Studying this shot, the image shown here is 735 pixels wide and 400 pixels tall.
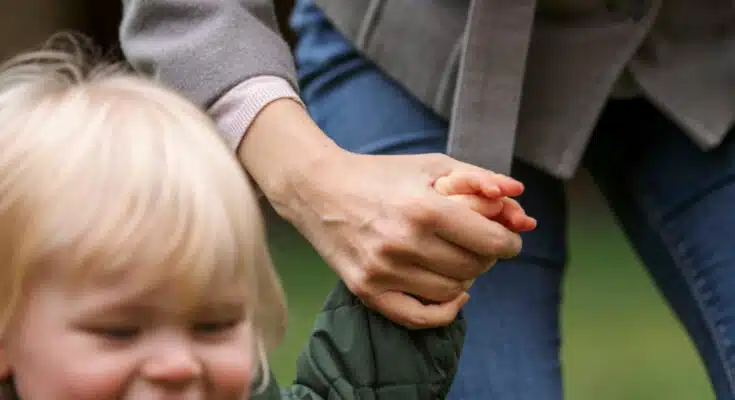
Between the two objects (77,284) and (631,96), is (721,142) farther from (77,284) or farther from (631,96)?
(77,284)

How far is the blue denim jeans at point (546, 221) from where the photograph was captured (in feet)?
2.76

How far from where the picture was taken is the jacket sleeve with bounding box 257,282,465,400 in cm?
68

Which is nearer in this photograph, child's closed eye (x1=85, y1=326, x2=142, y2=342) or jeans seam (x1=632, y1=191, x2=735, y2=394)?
child's closed eye (x1=85, y1=326, x2=142, y2=342)

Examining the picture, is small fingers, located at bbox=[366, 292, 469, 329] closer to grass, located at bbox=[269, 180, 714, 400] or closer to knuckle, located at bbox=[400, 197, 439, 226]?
knuckle, located at bbox=[400, 197, 439, 226]

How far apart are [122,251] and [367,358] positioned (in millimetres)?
215

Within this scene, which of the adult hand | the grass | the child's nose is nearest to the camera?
the child's nose

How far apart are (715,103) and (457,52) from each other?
24 cm

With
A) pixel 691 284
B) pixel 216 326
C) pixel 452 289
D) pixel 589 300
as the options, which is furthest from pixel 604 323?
pixel 216 326

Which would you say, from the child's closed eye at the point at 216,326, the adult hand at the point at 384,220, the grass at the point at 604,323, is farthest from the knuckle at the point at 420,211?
the grass at the point at 604,323

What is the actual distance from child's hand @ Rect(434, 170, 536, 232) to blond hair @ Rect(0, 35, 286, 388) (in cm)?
13

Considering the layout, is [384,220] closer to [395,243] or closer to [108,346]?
[395,243]

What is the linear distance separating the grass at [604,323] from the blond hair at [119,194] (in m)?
0.63

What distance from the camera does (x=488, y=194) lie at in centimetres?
63

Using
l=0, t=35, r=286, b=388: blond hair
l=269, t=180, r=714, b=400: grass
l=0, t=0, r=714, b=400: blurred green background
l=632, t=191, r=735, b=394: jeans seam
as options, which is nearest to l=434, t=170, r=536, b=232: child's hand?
l=0, t=35, r=286, b=388: blond hair
